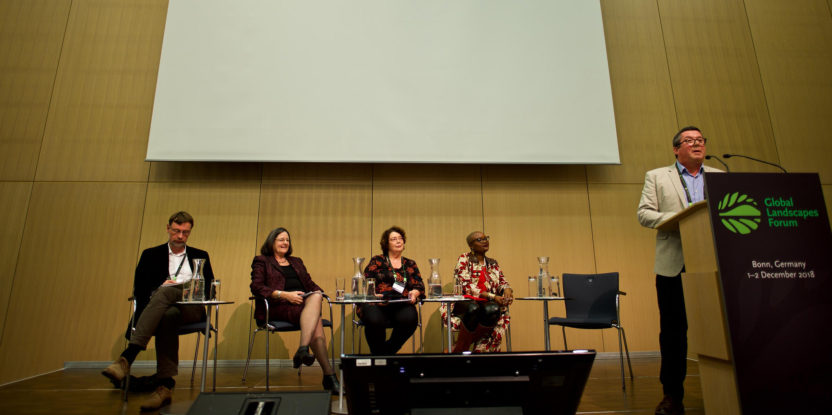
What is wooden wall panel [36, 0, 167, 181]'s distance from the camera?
449 cm

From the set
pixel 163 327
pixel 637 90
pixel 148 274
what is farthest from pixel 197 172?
pixel 637 90

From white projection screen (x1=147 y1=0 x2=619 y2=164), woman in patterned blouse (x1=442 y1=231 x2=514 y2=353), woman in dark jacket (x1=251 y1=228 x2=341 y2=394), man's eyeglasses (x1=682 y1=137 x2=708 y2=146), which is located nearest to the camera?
man's eyeglasses (x1=682 y1=137 x2=708 y2=146)

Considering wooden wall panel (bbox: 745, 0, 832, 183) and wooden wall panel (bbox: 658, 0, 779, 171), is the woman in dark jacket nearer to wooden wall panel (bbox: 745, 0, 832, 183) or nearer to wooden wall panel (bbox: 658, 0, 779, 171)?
wooden wall panel (bbox: 658, 0, 779, 171)

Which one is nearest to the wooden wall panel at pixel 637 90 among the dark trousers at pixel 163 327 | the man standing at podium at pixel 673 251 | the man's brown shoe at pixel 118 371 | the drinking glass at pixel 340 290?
the man standing at podium at pixel 673 251

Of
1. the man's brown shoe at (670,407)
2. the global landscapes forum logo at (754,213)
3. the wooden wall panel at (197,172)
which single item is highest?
the wooden wall panel at (197,172)

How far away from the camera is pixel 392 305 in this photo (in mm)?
3340

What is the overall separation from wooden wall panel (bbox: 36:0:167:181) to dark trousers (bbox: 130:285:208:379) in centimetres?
219

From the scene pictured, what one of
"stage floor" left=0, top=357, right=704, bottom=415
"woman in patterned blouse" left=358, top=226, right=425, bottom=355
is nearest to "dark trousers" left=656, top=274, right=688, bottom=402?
"stage floor" left=0, top=357, right=704, bottom=415

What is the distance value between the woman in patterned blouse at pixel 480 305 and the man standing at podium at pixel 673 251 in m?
1.11

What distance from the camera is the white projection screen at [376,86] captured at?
14.4 feet

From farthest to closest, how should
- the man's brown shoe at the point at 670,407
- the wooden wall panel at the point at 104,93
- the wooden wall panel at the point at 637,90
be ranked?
1. the wooden wall panel at the point at 637,90
2. the wooden wall panel at the point at 104,93
3. the man's brown shoe at the point at 670,407

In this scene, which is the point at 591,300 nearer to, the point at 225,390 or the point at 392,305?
the point at 392,305

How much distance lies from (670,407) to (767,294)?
869 millimetres

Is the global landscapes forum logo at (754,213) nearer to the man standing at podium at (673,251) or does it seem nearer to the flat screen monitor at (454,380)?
the man standing at podium at (673,251)
